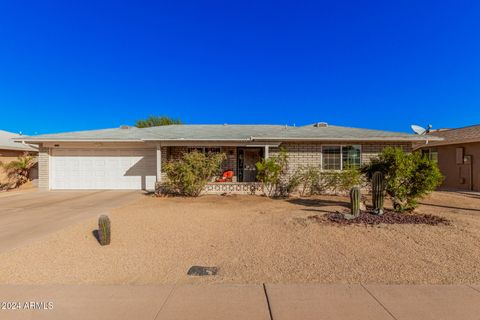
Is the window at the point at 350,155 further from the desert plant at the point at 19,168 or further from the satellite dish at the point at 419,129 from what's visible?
the desert plant at the point at 19,168

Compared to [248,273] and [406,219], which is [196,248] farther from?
[406,219]

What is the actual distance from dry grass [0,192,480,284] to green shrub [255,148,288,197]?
449cm

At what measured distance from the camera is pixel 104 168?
15.0m

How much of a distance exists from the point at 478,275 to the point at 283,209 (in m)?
5.70

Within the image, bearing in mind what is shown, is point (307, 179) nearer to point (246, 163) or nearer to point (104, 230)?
point (246, 163)

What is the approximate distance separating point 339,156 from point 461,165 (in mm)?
8171

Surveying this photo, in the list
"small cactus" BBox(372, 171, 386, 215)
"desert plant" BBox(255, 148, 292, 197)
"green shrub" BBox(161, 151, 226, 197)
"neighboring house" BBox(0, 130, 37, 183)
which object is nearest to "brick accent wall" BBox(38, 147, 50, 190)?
"neighboring house" BBox(0, 130, 37, 183)

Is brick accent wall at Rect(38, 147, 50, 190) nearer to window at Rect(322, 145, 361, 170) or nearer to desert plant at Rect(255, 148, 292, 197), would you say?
desert plant at Rect(255, 148, 292, 197)

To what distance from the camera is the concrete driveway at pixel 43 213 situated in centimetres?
624

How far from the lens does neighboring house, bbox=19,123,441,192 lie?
13328 mm

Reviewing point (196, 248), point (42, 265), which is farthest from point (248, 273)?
point (42, 265)

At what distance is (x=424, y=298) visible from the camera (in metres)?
3.24

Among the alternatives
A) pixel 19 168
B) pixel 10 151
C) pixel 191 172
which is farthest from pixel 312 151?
pixel 10 151

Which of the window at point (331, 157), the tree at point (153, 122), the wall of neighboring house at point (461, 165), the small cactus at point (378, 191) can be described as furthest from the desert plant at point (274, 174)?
the tree at point (153, 122)
